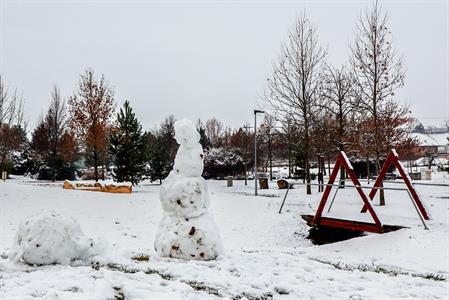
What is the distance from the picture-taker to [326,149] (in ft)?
78.4

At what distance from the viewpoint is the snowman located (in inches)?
269

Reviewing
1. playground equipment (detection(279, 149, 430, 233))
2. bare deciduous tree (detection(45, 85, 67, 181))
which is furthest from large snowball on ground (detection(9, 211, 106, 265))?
bare deciduous tree (detection(45, 85, 67, 181))

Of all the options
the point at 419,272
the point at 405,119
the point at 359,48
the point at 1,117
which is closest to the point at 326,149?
the point at 405,119

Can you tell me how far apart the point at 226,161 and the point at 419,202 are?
3087 centimetres

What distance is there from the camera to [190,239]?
6.83 meters

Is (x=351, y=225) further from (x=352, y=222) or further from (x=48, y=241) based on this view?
(x=48, y=241)

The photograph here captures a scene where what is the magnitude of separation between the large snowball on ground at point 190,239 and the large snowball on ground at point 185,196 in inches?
5.3

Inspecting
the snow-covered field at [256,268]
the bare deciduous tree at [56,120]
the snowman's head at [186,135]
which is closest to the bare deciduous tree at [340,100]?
the snow-covered field at [256,268]

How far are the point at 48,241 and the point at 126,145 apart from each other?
77.8 ft

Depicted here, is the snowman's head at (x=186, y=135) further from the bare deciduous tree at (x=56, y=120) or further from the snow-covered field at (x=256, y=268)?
the bare deciduous tree at (x=56, y=120)

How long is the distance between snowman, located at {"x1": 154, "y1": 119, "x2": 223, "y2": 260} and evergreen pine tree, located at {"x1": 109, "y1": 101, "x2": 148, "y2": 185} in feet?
72.8

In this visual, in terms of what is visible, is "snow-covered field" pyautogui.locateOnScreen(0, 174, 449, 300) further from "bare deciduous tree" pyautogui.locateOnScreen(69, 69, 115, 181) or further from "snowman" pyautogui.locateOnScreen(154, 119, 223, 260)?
"bare deciduous tree" pyautogui.locateOnScreen(69, 69, 115, 181)

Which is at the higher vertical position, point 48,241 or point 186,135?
point 186,135

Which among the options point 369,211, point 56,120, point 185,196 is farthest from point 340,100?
point 56,120
